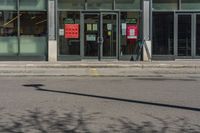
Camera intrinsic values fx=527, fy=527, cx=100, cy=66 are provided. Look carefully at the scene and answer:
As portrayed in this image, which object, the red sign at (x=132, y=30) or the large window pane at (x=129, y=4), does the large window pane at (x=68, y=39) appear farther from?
the red sign at (x=132, y=30)

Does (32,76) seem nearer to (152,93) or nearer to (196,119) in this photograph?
(152,93)

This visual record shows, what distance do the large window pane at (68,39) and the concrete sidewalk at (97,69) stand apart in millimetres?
2215

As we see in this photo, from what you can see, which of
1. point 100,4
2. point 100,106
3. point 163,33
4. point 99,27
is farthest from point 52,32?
point 100,106

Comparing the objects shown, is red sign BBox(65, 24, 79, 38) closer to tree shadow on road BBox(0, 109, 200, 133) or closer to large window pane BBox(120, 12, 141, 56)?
large window pane BBox(120, 12, 141, 56)

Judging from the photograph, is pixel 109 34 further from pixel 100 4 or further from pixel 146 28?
pixel 146 28

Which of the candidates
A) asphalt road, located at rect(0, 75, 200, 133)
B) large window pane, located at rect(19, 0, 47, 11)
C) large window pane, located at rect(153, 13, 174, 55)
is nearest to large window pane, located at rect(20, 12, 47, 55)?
large window pane, located at rect(19, 0, 47, 11)

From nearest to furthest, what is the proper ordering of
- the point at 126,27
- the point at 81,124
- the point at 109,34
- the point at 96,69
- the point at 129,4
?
the point at 81,124
the point at 96,69
the point at 126,27
the point at 109,34
the point at 129,4

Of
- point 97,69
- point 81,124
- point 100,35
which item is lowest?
point 81,124

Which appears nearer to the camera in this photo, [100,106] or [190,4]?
[100,106]

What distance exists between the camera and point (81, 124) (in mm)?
9117

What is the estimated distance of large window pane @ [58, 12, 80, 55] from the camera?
2653 centimetres

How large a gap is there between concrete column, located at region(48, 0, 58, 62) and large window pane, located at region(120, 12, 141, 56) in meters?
3.39

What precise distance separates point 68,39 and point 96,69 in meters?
4.18

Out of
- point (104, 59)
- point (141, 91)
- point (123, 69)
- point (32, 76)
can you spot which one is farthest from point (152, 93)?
point (104, 59)
